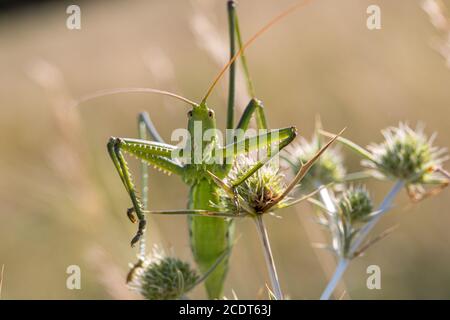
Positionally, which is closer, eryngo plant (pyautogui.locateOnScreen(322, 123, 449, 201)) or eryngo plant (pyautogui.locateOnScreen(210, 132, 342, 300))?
eryngo plant (pyautogui.locateOnScreen(210, 132, 342, 300))

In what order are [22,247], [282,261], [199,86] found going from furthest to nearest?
[199,86] < [22,247] < [282,261]

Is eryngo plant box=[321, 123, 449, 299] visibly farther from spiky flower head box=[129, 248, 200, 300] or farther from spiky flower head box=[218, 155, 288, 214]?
spiky flower head box=[129, 248, 200, 300]

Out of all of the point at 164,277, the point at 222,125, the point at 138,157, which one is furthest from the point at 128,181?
the point at 222,125

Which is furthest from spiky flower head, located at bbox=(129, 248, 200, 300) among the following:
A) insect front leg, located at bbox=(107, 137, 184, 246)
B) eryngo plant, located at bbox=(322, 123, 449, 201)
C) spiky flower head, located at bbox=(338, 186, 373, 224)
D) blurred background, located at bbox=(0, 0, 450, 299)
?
eryngo plant, located at bbox=(322, 123, 449, 201)

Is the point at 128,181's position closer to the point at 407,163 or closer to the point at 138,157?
the point at 138,157
